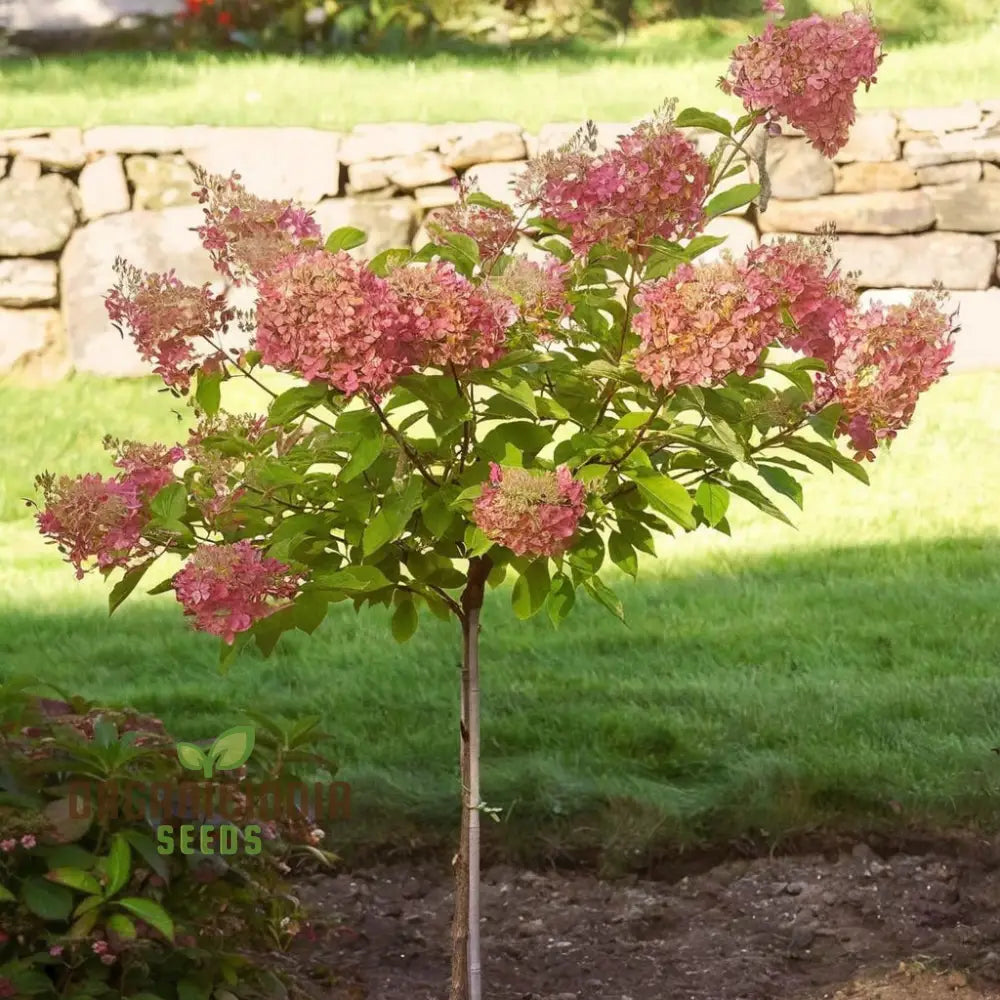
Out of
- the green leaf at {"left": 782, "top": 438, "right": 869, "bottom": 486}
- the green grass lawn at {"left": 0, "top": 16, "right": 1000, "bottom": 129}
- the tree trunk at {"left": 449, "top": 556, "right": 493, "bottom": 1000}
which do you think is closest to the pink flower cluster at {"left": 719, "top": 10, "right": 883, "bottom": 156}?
the green leaf at {"left": 782, "top": 438, "right": 869, "bottom": 486}

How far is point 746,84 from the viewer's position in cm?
238

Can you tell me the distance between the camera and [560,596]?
8.04 ft

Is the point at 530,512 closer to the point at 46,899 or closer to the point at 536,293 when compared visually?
the point at 536,293

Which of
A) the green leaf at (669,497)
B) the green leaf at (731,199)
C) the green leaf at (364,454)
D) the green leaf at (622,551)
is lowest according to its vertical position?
the green leaf at (622,551)

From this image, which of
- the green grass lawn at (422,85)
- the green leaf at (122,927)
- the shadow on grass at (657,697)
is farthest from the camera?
the green grass lawn at (422,85)

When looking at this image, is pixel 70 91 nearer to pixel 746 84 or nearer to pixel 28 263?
pixel 28 263

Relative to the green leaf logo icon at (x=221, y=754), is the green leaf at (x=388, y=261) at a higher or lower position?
higher

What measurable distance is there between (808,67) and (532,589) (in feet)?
2.67

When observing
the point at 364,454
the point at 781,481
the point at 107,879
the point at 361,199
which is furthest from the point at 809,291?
the point at 361,199

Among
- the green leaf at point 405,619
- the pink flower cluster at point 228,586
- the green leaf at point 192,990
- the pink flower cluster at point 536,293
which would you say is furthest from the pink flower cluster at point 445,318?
the green leaf at point 192,990

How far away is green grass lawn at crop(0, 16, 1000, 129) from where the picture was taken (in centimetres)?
806

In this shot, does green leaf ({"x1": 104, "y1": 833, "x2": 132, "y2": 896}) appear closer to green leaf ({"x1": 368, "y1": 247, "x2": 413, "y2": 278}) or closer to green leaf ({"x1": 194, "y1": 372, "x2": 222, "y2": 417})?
green leaf ({"x1": 194, "y1": 372, "x2": 222, "y2": 417})

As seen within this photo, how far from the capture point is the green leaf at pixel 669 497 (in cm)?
221

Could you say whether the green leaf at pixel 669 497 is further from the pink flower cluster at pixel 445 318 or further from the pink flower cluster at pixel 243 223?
the pink flower cluster at pixel 243 223
